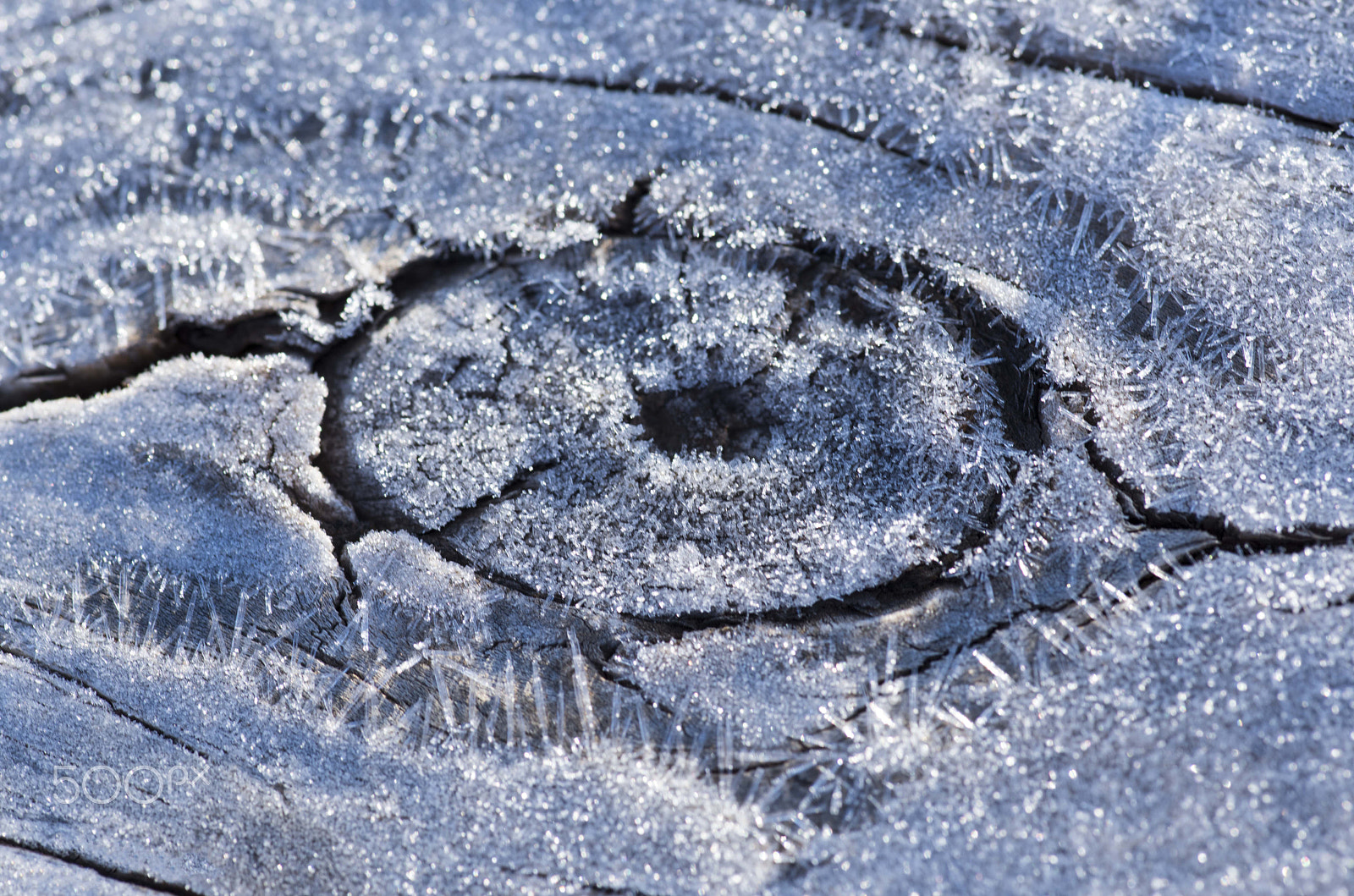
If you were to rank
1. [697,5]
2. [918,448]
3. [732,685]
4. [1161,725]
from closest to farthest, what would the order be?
[1161,725] → [732,685] → [918,448] → [697,5]

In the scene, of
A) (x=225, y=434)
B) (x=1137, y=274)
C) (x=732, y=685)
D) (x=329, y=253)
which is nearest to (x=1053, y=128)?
(x=1137, y=274)

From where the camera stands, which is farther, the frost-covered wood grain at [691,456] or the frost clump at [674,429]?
the frost clump at [674,429]

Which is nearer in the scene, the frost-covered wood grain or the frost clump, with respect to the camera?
the frost-covered wood grain

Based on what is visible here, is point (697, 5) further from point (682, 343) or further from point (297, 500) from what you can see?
point (297, 500)

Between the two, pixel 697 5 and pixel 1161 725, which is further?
pixel 697 5

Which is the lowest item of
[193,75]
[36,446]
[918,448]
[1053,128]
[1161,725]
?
[36,446]
